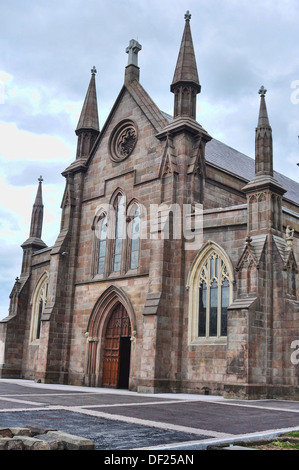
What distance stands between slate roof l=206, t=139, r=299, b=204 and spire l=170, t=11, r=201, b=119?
9.24ft

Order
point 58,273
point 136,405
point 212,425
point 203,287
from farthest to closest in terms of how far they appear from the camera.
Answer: point 58,273 < point 203,287 < point 136,405 < point 212,425

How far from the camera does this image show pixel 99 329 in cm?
2666

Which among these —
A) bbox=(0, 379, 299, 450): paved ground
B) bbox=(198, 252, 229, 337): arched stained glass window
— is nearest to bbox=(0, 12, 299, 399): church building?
bbox=(198, 252, 229, 337): arched stained glass window

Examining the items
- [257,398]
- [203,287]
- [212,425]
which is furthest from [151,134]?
[212,425]

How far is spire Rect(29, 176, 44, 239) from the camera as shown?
3625 cm

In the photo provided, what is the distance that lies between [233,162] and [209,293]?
10967mm

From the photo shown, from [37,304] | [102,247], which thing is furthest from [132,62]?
[37,304]

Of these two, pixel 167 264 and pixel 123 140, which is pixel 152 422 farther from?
pixel 123 140

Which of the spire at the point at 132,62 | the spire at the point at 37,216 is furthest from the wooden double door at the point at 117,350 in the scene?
the spire at the point at 132,62

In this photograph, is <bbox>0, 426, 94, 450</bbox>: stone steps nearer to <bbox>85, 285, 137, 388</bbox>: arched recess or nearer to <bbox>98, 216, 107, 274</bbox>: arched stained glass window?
<bbox>85, 285, 137, 388</bbox>: arched recess

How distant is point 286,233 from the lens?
20.7m

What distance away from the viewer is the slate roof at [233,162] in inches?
1109

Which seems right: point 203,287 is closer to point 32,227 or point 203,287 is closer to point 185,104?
point 185,104
